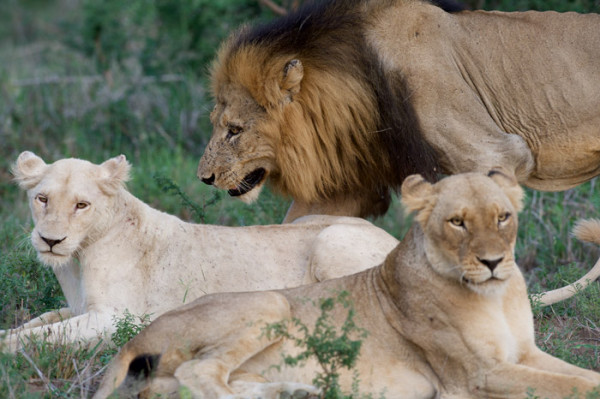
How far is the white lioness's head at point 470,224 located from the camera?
350cm

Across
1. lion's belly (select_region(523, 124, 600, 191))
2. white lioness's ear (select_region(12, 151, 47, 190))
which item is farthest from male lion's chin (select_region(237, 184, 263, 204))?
lion's belly (select_region(523, 124, 600, 191))

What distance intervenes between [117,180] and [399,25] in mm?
1819

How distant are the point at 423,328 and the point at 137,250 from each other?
1826mm

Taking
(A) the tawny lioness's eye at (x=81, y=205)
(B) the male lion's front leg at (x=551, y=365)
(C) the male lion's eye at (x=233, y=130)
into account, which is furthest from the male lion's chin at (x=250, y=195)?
(B) the male lion's front leg at (x=551, y=365)

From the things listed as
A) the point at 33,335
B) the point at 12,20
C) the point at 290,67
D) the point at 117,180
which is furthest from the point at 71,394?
the point at 12,20

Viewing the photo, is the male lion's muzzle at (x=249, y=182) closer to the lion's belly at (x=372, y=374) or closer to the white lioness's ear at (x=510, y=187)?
the lion's belly at (x=372, y=374)

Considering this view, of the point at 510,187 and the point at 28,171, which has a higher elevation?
the point at 510,187

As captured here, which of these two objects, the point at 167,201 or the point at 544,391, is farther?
the point at 167,201

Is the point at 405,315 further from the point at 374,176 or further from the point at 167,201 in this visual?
the point at 167,201

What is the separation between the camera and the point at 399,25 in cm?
530

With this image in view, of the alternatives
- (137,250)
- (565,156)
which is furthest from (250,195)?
(565,156)

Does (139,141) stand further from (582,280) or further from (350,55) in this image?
(582,280)

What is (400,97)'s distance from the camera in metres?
5.20

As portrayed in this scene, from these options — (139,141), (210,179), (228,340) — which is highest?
(228,340)
